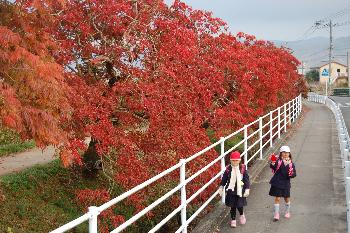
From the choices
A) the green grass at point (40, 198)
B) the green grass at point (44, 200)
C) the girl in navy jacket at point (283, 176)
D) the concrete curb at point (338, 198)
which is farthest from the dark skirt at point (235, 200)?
the green grass at point (40, 198)

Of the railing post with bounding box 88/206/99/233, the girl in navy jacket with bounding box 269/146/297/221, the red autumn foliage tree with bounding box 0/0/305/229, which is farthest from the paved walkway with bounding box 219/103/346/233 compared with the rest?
the railing post with bounding box 88/206/99/233

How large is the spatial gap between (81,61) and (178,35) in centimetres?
196

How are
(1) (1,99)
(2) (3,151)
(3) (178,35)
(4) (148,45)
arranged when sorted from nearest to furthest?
1. (1) (1,99)
2. (4) (148,45)
3. (3) (178,35)
4. (2) (3,151)

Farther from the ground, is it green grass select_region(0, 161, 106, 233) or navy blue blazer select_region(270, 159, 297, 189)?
navy blue blazer select_region(270, 159, 297, 189)

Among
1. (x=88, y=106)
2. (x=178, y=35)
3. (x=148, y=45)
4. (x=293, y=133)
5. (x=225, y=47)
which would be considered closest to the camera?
(x=88, y=106)

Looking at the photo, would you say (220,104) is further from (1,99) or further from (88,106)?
(1,99)

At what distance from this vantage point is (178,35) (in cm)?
903

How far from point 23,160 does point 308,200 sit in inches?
340

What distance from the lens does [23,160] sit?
14125 millimetres

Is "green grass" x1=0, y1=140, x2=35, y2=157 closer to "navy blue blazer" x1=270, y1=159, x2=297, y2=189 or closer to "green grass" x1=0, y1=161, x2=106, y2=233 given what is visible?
"green grass" x1=0, y1=161, x2=106, y2=233

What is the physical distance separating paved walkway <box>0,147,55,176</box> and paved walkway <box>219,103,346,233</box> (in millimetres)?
6298

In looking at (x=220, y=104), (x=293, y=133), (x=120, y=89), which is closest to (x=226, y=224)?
(x=120, y=89)

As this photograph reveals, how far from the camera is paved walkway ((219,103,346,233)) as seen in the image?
7805mm

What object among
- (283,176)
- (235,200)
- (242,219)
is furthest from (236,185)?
(283,176)
